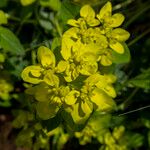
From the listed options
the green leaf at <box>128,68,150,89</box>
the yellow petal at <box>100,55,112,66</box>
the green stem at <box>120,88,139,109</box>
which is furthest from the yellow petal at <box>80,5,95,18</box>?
the green stem at <box>120,88,139,109</box>

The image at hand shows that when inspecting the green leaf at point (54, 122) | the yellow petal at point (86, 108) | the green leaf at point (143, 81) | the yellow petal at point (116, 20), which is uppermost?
the yellow petal at point (116, 20)

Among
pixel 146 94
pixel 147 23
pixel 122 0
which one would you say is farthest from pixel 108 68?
pixel 147 23

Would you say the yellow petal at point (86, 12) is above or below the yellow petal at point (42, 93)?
above

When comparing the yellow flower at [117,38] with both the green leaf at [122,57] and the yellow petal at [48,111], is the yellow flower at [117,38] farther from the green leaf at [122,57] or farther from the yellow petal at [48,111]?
the yellow petal at [48,111]

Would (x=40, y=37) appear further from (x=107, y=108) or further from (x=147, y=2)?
(x=107, y=108)

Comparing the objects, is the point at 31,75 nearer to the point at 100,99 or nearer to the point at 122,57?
the point at 100,99

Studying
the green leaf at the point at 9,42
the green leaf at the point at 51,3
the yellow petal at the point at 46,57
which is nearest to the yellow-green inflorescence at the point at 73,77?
the yellow petal at the point at 46,57

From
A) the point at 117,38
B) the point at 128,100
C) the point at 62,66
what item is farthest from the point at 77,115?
the point at 128,100
